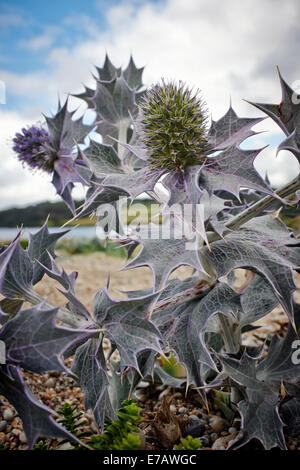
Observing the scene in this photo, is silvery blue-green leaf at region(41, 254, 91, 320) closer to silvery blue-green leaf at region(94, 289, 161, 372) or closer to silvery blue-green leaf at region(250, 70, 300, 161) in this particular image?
silvery blue-green leaf at region(94, 289, 161, 372)

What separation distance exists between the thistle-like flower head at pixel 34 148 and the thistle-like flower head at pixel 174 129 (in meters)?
0.70

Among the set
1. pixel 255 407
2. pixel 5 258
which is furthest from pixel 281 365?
pixel 5 258

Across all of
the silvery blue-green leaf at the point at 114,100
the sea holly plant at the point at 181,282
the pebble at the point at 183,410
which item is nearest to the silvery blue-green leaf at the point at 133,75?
the silvery blue-green leaf at the point at 114,100

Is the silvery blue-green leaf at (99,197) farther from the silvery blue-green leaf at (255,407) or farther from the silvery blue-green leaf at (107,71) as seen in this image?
the silvery blue-green leaf at (107,71)

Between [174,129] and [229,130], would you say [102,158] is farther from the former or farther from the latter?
[229,130]

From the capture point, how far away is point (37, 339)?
0.84 meters

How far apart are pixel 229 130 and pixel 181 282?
0.57 metres

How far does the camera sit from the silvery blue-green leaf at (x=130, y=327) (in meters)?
1.01

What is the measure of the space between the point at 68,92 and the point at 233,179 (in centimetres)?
96

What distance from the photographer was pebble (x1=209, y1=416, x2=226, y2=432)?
1425 millimetres

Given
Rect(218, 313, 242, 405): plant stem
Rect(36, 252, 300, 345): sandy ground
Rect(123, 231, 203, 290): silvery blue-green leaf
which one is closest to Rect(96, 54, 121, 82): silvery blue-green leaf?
Rect(36, 252, 300, 345): sandy ground

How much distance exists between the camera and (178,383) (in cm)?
156
